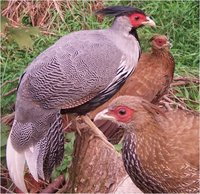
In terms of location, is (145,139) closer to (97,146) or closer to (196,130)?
(196,130)

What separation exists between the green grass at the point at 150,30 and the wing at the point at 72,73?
1.19 meters

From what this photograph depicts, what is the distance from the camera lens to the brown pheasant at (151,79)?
2863 millimetres

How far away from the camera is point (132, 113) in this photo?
6.15ft

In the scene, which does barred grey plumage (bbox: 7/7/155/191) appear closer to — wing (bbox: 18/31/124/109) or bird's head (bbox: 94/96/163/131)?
wing (bbox: 18/31/124/109)

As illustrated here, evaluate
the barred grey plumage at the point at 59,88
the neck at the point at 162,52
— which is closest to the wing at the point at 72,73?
the barred grey plumage at the point at 59,88

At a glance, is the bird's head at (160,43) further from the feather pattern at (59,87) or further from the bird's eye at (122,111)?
the bird's eye at (122,111)

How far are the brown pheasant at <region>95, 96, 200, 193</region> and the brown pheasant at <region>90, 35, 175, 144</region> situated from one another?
0.84 m

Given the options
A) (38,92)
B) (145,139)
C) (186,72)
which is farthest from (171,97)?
(145,139)

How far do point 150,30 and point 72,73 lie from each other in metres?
1.69

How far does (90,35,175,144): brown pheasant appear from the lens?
286cm

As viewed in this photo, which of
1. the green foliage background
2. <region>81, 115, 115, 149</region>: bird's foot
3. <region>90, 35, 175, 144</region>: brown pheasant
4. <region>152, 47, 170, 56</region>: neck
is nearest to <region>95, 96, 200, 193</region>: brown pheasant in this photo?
<region>81, 115, 115, 149</region>: bird's foot

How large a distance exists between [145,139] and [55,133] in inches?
22.0

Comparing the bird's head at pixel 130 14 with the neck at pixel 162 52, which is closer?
the bird's head at pixel 130 14

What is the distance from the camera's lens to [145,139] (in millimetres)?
1903
